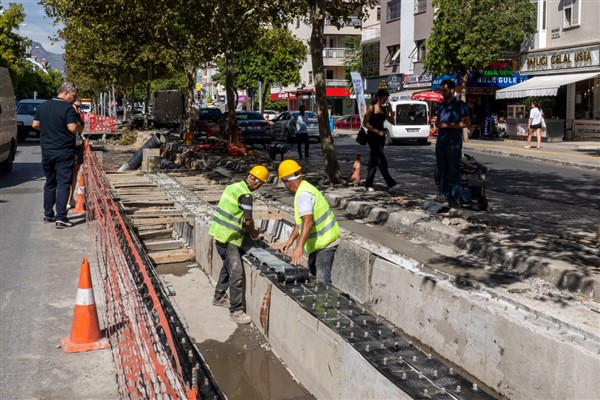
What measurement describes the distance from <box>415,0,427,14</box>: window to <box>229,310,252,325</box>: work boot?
39.3 meters

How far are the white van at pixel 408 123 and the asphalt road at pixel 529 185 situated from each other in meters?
5.73

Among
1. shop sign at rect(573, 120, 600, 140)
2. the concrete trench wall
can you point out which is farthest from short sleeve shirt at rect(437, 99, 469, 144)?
shop sign at rect(573, 120, 600, 140)

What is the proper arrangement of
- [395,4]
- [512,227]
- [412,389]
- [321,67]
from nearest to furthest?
1. [412,389]
2. [512,227]
3. [321,67]
4. [395,4]

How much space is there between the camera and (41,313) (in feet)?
22.0

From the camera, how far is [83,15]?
24422 millimetres

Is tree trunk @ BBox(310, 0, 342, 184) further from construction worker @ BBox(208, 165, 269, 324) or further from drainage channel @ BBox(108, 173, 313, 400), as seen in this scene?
construction worker @ BBox(208, 165, 269, 324)

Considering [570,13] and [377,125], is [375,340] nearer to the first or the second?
[377,125]

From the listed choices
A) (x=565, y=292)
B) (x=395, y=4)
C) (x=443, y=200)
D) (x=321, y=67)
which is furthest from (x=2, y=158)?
(x=395, y=4)

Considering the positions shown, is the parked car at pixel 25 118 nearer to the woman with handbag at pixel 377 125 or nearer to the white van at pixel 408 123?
the white van at pixel 408 123

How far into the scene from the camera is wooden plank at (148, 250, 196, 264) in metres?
9.37

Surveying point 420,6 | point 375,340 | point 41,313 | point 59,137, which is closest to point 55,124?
point 59,137

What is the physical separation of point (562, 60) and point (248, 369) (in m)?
29.7

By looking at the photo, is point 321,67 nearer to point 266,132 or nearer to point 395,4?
point 266,132

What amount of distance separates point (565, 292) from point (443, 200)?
4.68 metres
